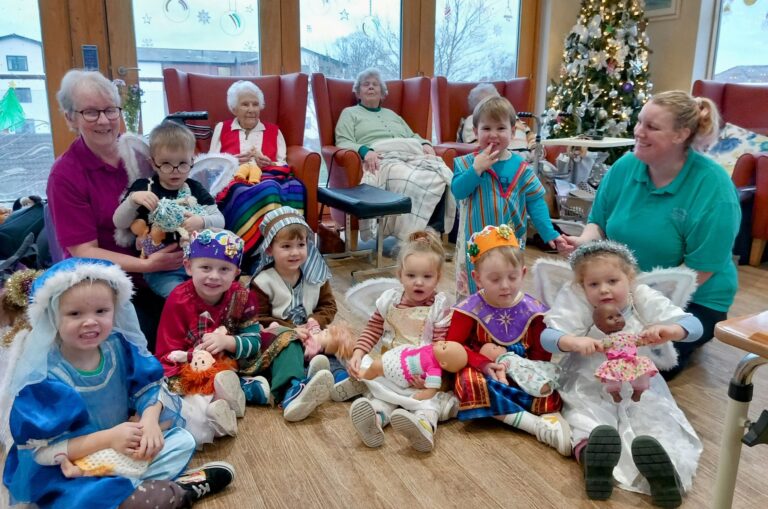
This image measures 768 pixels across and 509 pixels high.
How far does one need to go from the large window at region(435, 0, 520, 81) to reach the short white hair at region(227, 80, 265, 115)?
242 centimetres

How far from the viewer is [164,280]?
2365 mm

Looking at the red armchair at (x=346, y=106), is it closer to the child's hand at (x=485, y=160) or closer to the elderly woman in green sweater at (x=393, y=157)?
the elderly woman in green sweater at (x=393, y=157)

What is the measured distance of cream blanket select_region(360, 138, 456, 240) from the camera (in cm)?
402

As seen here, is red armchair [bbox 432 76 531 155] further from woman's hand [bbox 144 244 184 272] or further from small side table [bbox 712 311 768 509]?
small side table [bbox 712 311 768 509]

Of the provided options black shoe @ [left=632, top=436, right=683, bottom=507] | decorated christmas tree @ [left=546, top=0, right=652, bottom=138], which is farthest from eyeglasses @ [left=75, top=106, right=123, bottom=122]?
decorated christmas tree @ [left=546, top=0, right=652, bottom=138]

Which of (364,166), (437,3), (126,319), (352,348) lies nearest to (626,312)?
(352,348)

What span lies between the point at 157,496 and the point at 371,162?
9.25 ft

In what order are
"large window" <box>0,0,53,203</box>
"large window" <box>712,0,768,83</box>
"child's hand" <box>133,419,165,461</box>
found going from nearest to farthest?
"child's hand" <box>133,419,165,461</box>, "large window" <box>0,0,53,203</box>, "large window" <box>712,0,768,83</box>

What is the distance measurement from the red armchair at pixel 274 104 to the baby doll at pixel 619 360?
2.18m

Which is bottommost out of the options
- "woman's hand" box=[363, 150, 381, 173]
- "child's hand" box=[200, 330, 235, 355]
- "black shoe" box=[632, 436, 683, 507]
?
"black shoe" box=[632, 436, 683, 507]

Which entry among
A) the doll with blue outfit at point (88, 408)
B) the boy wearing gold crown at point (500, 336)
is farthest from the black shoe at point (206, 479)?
the boy wearing gold crown at point (500, 336)

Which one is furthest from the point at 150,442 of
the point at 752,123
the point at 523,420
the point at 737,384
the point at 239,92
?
the point at 752,123

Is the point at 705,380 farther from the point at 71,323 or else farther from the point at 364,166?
the point at 364,166

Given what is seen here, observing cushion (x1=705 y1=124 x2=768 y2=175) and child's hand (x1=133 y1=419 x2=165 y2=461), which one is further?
cushion (x1=705 y1=124 x2=768 y2=175)
